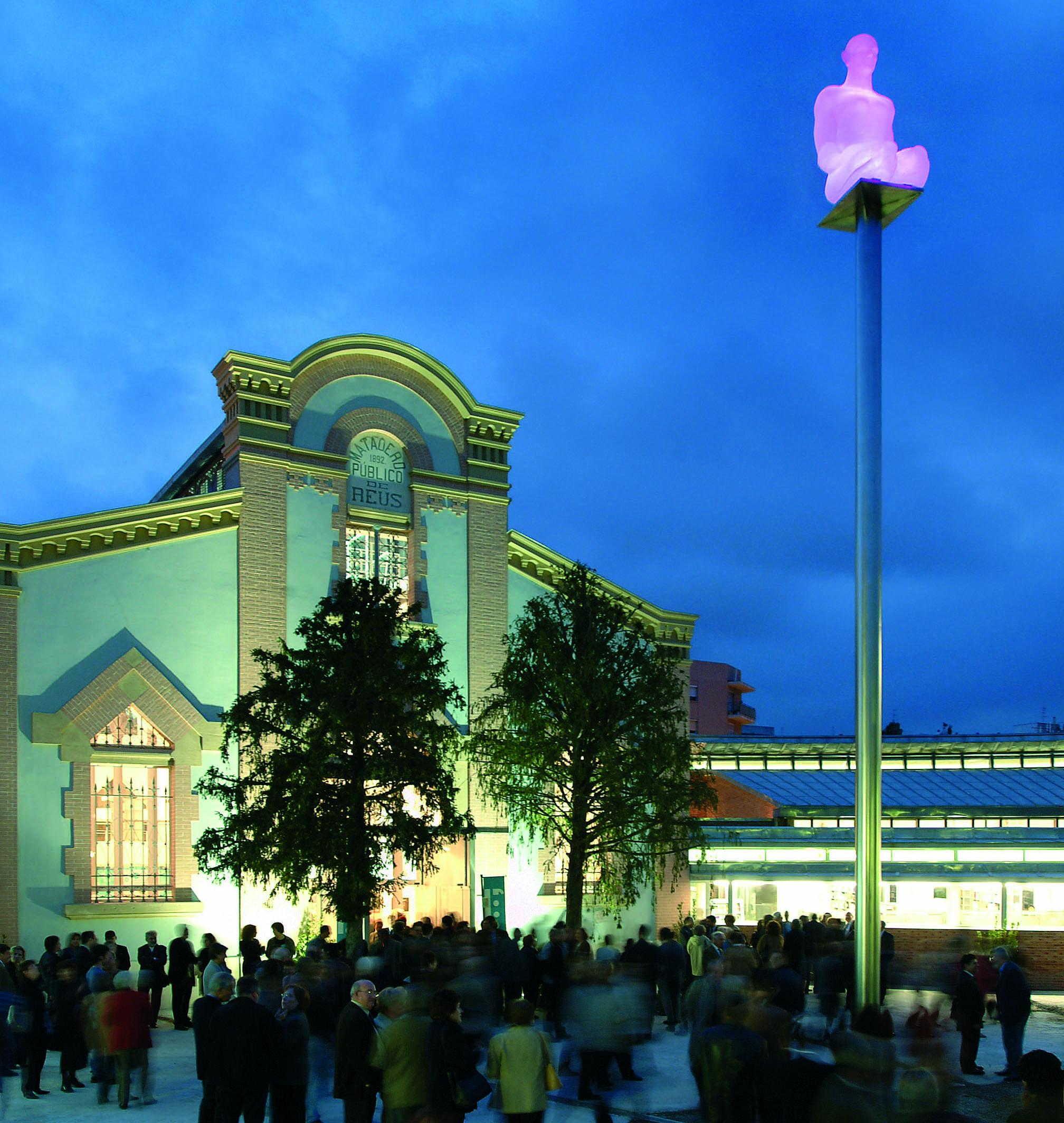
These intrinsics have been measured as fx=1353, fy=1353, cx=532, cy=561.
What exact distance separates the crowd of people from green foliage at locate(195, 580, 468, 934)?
4.37ft

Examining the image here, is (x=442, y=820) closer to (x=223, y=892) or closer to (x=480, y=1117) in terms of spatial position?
(x=223, y=892)

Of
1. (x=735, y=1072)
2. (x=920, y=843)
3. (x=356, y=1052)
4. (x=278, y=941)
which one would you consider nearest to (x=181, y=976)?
(x=278, y=941)

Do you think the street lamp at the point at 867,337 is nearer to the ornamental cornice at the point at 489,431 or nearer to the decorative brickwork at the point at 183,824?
the decorative brickwork at the point at 183,824

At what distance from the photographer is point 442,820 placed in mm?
23625

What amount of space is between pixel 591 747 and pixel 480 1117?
11.9 m

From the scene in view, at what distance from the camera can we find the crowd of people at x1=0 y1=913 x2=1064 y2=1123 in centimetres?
861

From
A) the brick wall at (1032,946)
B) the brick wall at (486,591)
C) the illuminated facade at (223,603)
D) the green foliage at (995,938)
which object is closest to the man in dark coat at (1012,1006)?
the brick wall at (1032,946)

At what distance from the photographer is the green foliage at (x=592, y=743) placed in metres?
25.9

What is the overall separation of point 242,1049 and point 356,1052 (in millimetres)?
972

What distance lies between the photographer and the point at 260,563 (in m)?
29.4

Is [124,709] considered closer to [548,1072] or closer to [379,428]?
[379,428]

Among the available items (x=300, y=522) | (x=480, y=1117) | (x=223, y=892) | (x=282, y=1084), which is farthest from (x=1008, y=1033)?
(x=300, y=522)

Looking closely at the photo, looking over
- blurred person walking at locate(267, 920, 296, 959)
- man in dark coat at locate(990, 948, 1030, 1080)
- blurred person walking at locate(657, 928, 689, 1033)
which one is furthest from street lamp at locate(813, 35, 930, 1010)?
blurred person walking at locate(267, 920, 296, 959)

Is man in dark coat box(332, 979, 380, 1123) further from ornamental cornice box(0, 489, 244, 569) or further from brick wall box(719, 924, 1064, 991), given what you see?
brick wall box(719, 924, 1064, 991)
